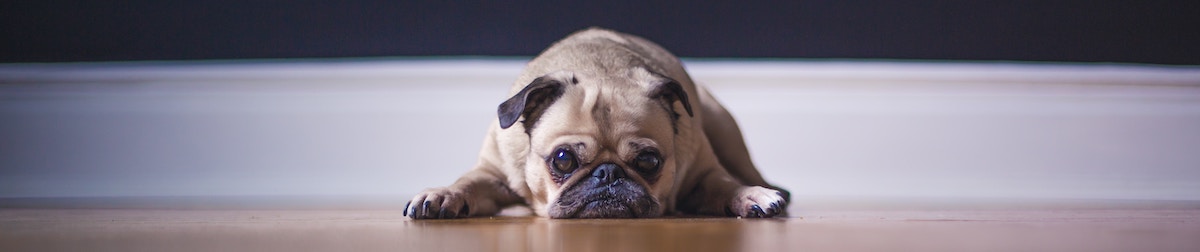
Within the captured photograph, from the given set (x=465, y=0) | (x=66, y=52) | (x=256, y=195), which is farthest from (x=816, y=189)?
(x=66, y=52)

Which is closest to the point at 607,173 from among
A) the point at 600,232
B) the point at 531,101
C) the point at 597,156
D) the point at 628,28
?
the point at 597,156

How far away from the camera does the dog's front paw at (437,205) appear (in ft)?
6.92

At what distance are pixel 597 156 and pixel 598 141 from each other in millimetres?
35

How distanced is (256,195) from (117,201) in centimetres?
49

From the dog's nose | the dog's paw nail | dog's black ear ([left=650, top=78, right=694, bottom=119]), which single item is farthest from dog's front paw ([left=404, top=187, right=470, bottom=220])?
the dog's paw nail

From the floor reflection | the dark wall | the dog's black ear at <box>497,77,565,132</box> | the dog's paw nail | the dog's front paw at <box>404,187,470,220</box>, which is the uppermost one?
the dark wall

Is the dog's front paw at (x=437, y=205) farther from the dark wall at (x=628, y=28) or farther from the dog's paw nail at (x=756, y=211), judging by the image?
the dark wall at (x=628, y=28)

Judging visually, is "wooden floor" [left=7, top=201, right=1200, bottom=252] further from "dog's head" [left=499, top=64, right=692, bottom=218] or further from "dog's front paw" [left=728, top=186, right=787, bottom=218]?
"dog's head" [left=499, top=64, right=692, bottom=218]

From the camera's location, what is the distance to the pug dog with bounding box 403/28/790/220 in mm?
2188

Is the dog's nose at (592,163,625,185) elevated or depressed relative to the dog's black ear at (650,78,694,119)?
depressed

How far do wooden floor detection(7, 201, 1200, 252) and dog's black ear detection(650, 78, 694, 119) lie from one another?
0.41m

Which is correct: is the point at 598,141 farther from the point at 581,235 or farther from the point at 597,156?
the point at 581,235

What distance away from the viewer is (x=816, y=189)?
143 inches

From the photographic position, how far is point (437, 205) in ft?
7.02
